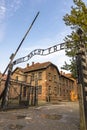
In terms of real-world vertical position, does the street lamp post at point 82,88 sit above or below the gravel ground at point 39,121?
above

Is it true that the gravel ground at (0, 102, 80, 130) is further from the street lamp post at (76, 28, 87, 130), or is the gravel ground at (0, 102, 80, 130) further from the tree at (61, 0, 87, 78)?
the tree at (61, 0, 87, 78)

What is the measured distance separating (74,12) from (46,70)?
79.3ft

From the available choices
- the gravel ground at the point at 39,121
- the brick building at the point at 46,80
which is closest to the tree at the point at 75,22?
the gravel ground at the point at 39,121

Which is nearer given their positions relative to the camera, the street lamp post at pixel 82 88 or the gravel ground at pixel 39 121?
the street lamp post at pixel 82 88

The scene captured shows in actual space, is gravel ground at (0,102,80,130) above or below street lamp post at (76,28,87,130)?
below

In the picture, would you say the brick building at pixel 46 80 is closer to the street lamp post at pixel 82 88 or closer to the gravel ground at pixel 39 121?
the gravel ground at pixel 39 121

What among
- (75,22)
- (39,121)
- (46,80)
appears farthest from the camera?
(46,80)

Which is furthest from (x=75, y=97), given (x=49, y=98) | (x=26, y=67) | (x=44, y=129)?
(x=44, y=129)

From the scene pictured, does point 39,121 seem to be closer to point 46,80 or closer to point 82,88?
point 82,88

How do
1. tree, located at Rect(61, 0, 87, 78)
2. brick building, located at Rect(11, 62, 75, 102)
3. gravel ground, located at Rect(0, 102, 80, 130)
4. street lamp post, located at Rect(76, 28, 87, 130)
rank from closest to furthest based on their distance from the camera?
street lamp post, located at Rect(76, 28, 87, 130) → gravel ground, located at Rect(0, 102, 80, 130) → tree, located at Rect(61, 0, 87, 78) → brick building, located at Rect(11, 62, 75, 102)

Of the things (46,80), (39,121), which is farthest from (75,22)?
(46,80)

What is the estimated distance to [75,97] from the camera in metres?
44.6

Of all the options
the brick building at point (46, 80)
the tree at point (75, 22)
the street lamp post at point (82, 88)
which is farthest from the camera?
the brick building at point (46, 80)

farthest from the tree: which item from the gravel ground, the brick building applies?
the brick building
